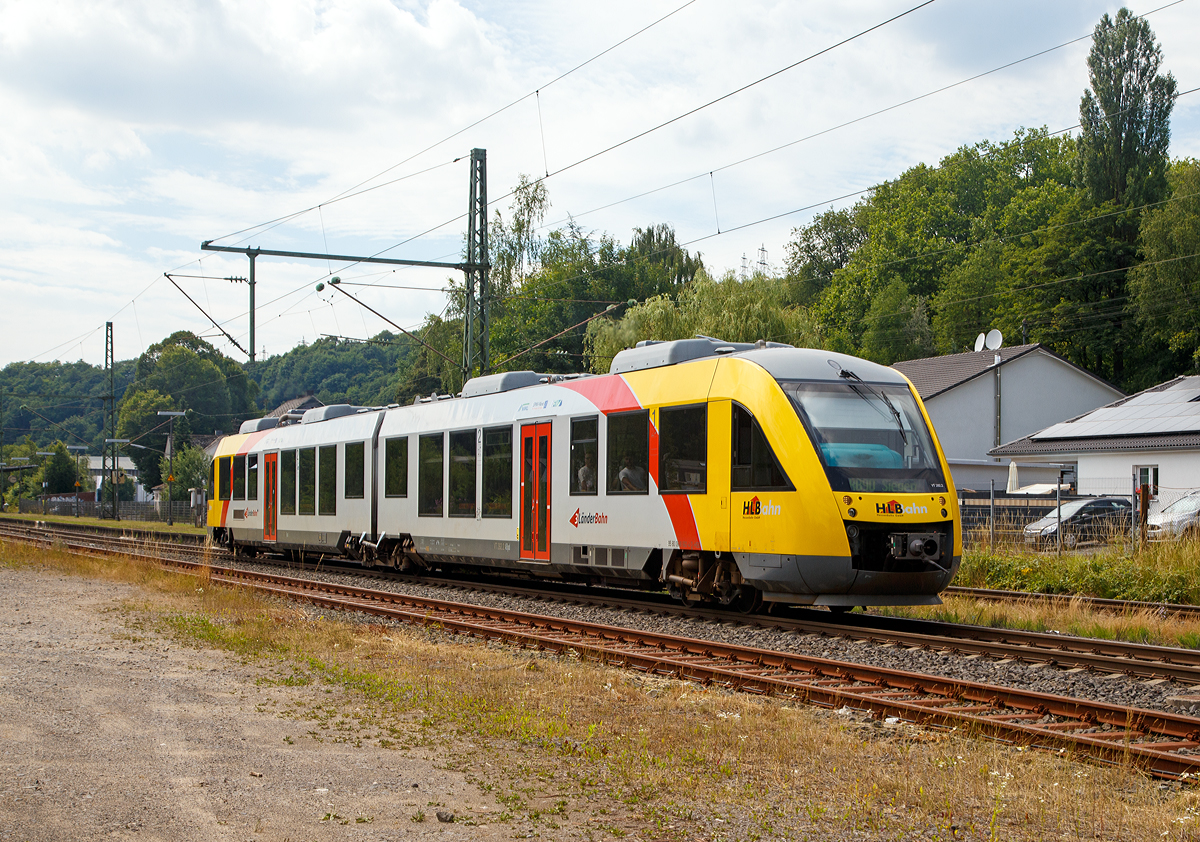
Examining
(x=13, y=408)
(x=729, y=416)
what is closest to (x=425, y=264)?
(x=729, y=416)

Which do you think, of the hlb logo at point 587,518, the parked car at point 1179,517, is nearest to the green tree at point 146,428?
the parked car at point 1179,517

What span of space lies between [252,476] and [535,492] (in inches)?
510

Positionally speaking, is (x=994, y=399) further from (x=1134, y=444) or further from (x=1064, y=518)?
(x=1064, y=518)

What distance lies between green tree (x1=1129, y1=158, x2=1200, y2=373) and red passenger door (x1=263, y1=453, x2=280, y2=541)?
4349cm

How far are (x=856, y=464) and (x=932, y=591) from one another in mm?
1730

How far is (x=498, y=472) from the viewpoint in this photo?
17703mm

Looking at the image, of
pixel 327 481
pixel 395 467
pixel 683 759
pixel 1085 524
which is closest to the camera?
pixel 683 759

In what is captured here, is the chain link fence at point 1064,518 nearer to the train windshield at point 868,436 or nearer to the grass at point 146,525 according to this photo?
the train windshield at point 868,436

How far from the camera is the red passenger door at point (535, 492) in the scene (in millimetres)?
16406

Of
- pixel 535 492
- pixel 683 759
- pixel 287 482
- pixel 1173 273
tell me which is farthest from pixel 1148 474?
pixel 1173 273

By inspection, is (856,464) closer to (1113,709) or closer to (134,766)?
(1113,709)

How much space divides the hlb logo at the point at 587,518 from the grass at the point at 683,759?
14.9ft

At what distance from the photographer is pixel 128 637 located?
40.7 ft

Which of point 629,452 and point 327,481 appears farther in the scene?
point 327,481
